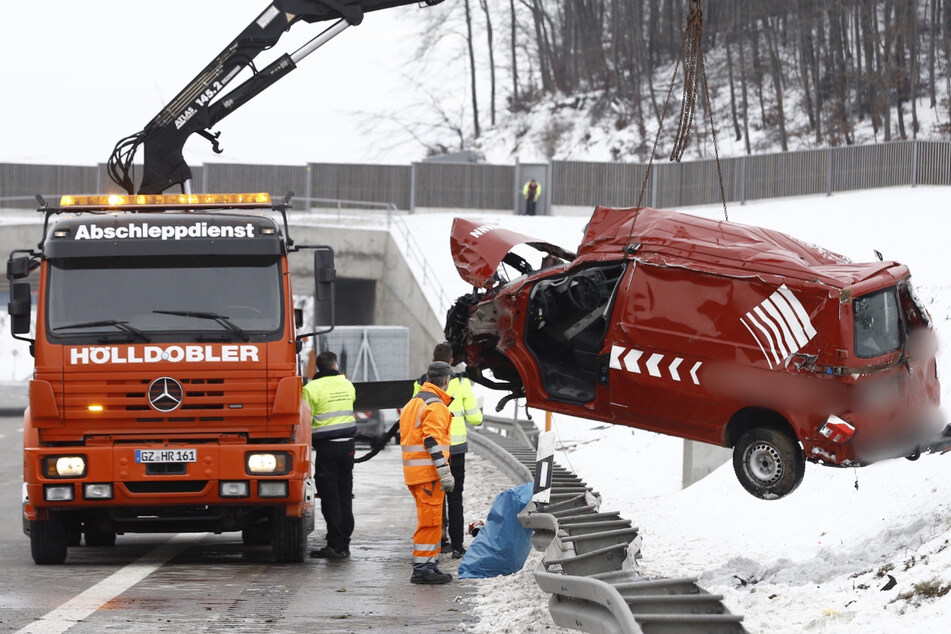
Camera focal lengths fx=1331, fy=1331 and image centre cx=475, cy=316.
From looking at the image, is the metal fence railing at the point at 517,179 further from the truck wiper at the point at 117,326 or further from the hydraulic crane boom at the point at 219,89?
the truck wiper at the point at 117,326

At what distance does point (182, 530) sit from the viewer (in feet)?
39.2

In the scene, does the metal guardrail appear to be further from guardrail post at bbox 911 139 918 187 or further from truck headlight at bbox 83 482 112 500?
guardrail post at bbox 911 139 918 187

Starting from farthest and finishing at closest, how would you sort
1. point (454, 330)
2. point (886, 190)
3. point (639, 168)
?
1. point (639, 168)
2. point (886, 190)
3. point (454, 330)

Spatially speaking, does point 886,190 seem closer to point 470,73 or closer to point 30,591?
point 30,591

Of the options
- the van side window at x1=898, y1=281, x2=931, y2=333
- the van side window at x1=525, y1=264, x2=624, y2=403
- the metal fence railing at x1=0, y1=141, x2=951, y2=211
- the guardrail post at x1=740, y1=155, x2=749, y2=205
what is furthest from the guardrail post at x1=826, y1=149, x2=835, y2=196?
the van side window at x1=898, y1=281, x2=931, y2=333

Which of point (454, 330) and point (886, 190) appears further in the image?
point (886, 190)

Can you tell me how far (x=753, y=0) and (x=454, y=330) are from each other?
140 feet

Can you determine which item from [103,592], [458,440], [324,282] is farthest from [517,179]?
[103,592]

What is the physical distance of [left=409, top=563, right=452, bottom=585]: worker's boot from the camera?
35.2 feet

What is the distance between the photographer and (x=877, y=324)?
387 inches

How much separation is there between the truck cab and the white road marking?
585 mm

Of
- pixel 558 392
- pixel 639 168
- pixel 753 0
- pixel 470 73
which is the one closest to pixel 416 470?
pixel 558 392

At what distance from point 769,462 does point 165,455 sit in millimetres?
4947

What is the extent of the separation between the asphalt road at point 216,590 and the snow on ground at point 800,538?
773 mm
